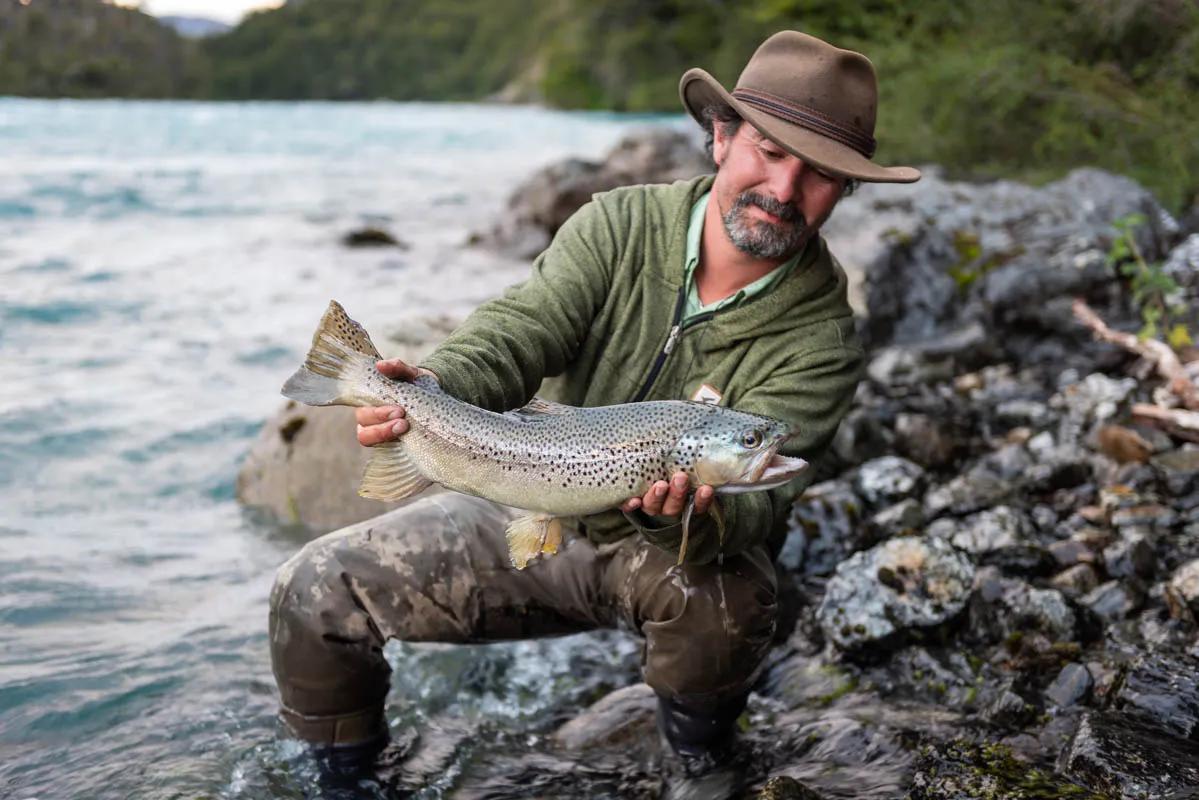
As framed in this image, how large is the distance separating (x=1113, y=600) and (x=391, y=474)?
10.5ft

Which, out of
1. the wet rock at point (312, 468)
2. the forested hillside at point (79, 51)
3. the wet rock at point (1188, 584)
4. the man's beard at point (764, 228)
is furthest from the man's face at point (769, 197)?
the forested hillside at point (79, 51)

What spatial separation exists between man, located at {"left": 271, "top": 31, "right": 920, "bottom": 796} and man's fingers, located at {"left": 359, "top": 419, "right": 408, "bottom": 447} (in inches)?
19.8

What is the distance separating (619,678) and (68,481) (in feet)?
13.7

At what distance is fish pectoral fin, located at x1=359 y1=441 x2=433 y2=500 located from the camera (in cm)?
302

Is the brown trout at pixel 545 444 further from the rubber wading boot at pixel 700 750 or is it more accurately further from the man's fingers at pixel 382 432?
the rubber wading boot at pixel 700 750

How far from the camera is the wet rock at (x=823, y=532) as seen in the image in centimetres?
530

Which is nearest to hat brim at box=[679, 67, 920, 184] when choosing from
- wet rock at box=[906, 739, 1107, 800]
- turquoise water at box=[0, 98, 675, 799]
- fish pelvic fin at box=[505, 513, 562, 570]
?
fish pelvic fin at box=[505, 513, 562, 570]

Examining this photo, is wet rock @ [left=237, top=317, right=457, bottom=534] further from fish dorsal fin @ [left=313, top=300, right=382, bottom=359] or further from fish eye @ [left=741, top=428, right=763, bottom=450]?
fish eye @ [left=741, top=428, right=763, bottom=450]

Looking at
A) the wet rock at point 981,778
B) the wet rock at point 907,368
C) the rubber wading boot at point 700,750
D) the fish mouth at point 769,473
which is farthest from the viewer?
the wet rock at point 907,368

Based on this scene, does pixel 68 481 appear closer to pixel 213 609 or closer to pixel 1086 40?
pixel 213 609

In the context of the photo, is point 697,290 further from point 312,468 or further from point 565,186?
point 565,186

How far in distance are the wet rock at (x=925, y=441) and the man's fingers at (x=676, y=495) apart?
392 cm

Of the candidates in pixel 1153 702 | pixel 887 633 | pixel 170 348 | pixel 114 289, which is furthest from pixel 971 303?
pixel 114 289

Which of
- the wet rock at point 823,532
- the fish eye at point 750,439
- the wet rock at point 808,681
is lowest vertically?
the wet rock at point 808,681
